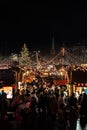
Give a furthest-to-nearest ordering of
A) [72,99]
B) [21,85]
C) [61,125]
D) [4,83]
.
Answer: [21,85], [4,83], [72,99], [61,125]

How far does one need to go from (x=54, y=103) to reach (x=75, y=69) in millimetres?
6627

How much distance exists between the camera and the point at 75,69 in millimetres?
27438

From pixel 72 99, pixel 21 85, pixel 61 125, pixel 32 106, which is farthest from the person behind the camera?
pixel 21 85

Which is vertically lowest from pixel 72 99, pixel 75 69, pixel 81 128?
pixel 81 128

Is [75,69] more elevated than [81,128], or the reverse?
[75,69]

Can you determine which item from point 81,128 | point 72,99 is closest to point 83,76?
point 72,99

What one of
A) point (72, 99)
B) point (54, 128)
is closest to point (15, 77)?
point (72, 99)

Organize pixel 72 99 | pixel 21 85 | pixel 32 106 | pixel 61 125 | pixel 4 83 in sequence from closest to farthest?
pixel 61 125 → pixel 32 106 → pixel 72 99 → pixel 4 83 → pixel 21 85

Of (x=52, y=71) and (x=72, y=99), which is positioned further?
(x=52, y=71)

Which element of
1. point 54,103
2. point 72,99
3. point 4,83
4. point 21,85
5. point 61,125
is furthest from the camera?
point 21,85

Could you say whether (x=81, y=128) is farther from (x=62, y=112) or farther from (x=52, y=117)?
(x=62, y=112)

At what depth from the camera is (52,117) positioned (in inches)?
749

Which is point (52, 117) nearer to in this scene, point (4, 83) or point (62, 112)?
point (62, 112)

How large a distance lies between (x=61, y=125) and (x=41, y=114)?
0.96 m
